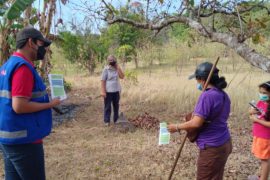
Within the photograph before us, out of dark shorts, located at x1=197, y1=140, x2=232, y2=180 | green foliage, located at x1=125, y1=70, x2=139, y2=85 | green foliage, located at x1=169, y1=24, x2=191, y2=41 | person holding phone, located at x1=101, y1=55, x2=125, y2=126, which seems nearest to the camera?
dark shorts, located at x1=197, y1=140, x2=232, y2=180

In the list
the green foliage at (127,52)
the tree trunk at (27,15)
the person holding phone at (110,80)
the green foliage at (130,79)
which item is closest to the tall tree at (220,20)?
the person holding phone at (110,80)

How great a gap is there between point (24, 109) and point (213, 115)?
161 centimetres

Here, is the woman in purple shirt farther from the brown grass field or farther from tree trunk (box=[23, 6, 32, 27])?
tree trunk (box=[23, 6, 32, 27])

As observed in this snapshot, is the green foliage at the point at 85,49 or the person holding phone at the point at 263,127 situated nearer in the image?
the person holding phone at the point at 263,127

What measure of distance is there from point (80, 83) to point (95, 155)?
8.34 meters

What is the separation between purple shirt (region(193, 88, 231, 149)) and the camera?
3123 mm

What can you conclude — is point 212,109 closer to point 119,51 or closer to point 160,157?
point 160,157

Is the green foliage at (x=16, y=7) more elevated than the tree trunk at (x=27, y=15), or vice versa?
the tree trunk at (x=27, y=15)

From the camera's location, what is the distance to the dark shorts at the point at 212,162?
3.27m

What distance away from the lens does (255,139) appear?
4211 millimetres

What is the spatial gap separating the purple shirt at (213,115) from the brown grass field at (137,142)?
1754mm

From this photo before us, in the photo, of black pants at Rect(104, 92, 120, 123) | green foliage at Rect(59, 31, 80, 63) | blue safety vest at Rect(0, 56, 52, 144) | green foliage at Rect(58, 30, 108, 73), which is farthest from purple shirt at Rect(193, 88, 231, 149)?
green foliage at Rect(58, 30, 108, 73)

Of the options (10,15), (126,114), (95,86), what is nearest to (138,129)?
(126,114)

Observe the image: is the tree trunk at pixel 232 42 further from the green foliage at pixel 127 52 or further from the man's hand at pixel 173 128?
the green foliage at pixel 127 52
